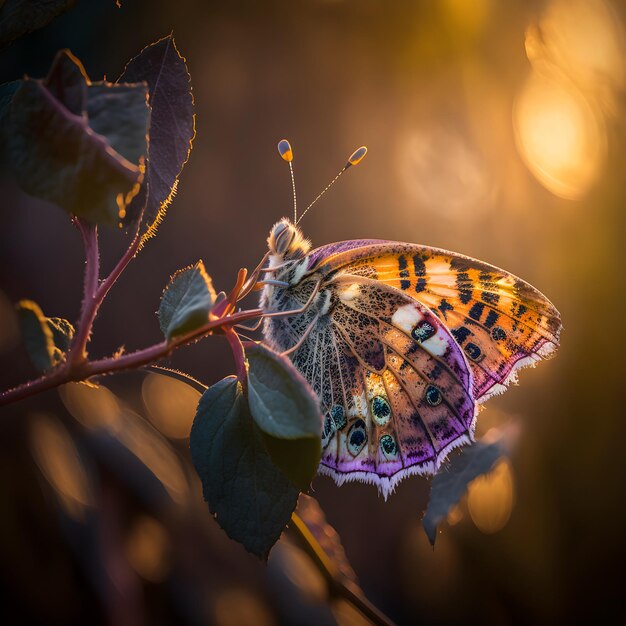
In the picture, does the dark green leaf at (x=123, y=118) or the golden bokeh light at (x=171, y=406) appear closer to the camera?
the dark green leaf at (x=123, y=118)

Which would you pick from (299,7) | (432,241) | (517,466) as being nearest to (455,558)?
(517,466)

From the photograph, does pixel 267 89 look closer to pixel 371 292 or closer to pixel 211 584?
pixel 371 292

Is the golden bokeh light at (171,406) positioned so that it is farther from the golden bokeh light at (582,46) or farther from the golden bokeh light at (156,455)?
the golden bokeh light at (582,46)

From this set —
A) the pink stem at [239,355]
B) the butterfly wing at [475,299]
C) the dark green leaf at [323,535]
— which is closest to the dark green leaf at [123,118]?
the pink stem at [239,355]

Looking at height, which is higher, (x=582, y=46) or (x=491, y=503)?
(x=582, y=46)

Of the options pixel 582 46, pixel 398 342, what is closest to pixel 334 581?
pixel 398 342

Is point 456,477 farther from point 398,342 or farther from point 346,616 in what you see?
point 346,616

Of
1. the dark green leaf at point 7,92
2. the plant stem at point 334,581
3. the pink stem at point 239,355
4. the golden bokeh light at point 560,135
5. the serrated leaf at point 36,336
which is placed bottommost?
the plant stem at point 334,581

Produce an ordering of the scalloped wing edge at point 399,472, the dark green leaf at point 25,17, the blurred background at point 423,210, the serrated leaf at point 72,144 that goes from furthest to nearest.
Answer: the blurred background at point 423,210 < the scalloped wing edge at point 399,472 < the dark green leaf at point 25,17 < the serrated leaf at point 72,144
